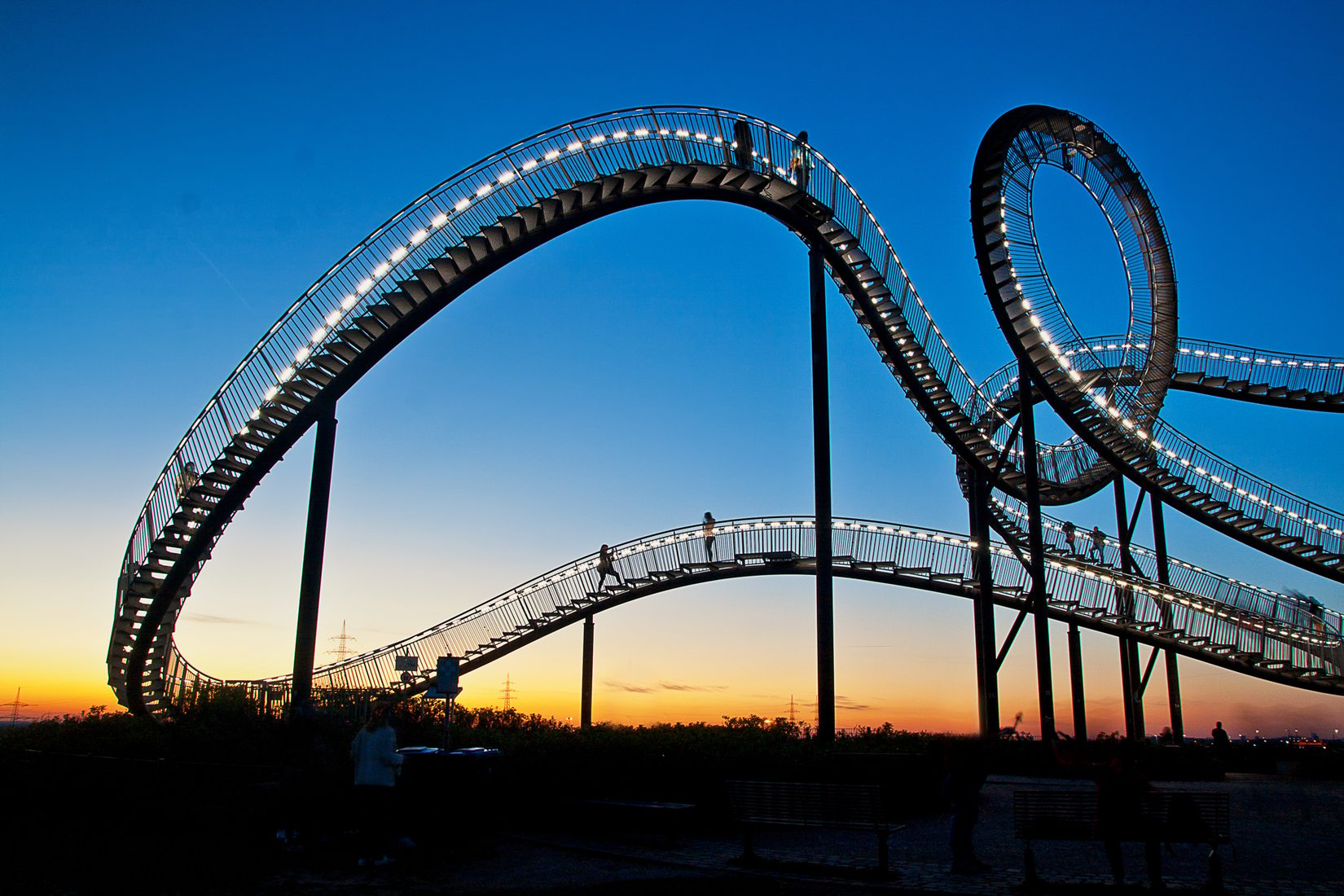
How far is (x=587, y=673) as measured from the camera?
27.6m

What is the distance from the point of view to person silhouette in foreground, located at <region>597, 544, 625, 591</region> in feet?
90.4

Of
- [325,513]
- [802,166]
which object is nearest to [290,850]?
[325,513]

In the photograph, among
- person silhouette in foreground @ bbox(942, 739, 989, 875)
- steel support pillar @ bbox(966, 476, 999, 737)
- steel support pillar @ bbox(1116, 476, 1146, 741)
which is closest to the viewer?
person silhouette in foreground @ bbox(942, 739, 989, 875)

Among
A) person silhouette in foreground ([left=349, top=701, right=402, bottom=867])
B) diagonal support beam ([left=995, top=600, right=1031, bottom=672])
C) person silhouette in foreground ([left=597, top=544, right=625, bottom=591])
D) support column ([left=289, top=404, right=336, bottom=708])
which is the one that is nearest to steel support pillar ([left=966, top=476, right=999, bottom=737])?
diagonal support beam ([left=995, top=600, right=1031, bottom=672])

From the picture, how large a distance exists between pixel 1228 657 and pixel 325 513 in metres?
21.7

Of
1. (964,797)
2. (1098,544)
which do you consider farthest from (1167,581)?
(964,797)

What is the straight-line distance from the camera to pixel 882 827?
9.82 meters

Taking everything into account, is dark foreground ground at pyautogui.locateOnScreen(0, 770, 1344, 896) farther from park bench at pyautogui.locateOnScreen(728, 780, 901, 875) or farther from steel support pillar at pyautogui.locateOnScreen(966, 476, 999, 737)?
steel support pillar at pyautogui.locateOnScreen(966, 476, 999, 737)

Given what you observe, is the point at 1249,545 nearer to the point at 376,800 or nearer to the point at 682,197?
the point at 682,197

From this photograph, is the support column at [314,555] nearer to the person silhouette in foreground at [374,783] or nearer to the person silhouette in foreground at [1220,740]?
the person silhouette in foreground at [374,783]

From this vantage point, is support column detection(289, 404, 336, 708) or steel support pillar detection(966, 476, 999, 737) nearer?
support column detection(289, 404, 336, 708)

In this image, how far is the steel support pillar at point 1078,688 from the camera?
2278 cm

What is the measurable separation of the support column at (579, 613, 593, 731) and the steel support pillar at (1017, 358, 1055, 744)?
11831 millimetres

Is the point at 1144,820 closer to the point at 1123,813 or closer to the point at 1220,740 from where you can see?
the point at 1123,813
